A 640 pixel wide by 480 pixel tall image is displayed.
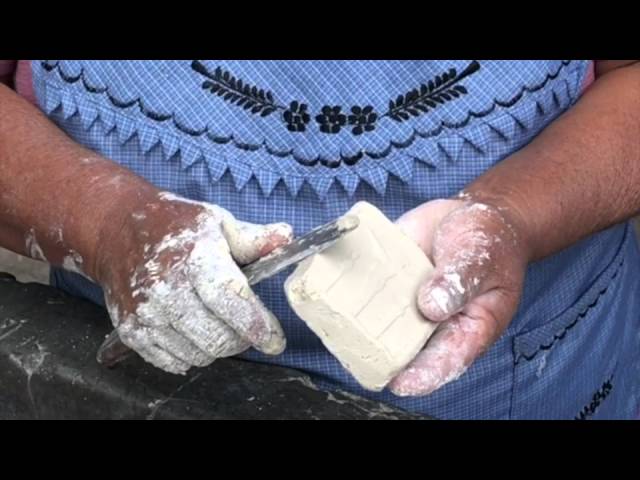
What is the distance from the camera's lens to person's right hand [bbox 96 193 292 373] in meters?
1.08

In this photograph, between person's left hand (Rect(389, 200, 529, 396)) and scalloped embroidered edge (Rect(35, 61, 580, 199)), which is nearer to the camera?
person's left hand (Rect(389, 200, 529, 396))

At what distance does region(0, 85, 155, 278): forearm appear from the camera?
1.22 m

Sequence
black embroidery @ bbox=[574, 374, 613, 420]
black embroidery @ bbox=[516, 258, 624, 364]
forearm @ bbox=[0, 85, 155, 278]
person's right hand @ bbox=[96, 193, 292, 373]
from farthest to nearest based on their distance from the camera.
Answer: black embroidery @ bbox=[574, 374, 613, 420], black embroidery @ bbox=[516, 258, 624, 364], forearm @ bbox=[0, 85, 155, 278], person's right hand @ bbox=[96, 193, 292, 373]

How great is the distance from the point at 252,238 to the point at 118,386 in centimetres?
35

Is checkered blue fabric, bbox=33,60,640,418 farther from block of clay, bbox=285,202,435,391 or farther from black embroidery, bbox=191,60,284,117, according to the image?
block of clay, bbox=285,202,435,391

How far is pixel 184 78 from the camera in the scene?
4.30ft

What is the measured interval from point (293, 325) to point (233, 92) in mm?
349

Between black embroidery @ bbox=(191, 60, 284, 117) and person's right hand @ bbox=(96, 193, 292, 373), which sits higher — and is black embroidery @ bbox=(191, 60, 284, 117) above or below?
above

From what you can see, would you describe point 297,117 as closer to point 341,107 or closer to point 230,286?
point 341,107

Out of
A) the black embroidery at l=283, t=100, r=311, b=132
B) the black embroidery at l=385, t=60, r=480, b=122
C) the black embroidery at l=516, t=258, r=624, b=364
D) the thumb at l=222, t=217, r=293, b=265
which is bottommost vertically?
the black embroidery at l=516, t=258, r=624, b=364

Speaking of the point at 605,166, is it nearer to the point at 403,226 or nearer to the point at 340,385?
the point at 403,226

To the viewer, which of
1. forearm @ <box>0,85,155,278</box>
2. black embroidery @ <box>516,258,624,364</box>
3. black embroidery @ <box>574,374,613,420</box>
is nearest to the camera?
forearm @ <box>0,85,155,278</box>

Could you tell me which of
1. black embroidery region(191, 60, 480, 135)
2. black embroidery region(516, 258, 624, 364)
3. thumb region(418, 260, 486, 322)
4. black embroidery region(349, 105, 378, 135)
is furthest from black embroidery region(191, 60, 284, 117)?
black embroidery region(516, 258, 624, 364)

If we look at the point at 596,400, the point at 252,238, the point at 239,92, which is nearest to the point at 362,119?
the point at 239,92
